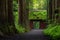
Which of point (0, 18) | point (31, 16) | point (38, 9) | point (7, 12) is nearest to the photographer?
point (0, 18)

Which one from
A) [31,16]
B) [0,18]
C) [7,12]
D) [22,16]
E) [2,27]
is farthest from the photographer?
[31,16]

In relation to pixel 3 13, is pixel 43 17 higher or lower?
lower

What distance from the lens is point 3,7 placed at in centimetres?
1788

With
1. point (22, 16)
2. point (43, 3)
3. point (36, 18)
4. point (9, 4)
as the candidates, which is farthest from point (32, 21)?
point (9, 4)

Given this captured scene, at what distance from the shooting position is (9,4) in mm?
19141

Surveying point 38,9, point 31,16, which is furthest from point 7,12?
point 38,9

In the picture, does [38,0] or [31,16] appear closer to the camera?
[31,16]

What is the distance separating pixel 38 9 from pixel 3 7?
37.7 m

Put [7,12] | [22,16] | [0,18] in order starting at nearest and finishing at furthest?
[0,18] < [7,12] < [22,16]

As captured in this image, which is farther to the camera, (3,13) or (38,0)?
(38,0)

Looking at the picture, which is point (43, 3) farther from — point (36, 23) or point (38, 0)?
point (36, 23)

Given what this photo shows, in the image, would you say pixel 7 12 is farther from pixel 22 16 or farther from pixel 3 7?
pixel 22 16

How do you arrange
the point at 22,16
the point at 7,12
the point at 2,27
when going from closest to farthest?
1. the point at 2,27
2. the point at 7,12
3. the point at 22,16

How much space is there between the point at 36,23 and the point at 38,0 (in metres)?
5.95
